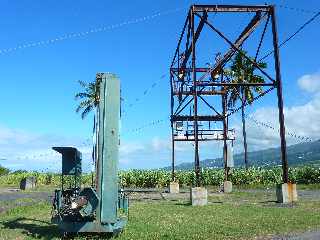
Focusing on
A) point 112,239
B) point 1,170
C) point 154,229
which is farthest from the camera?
point 1,170

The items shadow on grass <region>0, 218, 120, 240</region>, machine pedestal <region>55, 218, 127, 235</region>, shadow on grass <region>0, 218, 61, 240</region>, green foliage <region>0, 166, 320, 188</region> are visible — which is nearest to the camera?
machine pedestal <region>55, 218, 127, 235</region>

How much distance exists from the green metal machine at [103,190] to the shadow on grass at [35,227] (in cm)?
46

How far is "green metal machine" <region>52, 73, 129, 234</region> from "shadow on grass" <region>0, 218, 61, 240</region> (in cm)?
46

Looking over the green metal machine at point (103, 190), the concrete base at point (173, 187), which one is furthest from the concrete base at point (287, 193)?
the concrete base at point (173, 187)

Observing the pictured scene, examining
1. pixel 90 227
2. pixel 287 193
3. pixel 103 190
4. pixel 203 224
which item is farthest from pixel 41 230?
pixel 287 193

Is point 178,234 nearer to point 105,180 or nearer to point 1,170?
point 105,180

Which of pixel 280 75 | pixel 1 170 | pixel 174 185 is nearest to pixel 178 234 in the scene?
pixel 280 75

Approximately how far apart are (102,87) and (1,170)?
198 ft

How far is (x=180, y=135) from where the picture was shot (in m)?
36.1

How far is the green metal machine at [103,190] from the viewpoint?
11781 mm

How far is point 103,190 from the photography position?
1181 centimetres

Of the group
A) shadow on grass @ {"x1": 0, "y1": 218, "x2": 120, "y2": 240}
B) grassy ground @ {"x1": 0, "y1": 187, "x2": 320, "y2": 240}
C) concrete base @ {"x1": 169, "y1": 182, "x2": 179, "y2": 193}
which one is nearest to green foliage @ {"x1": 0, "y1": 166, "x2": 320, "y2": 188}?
concrete base @ {"x1": 169, "y1": 182, "x2": 179, "y2": 193}

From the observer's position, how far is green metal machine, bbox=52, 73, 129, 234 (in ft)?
38.7

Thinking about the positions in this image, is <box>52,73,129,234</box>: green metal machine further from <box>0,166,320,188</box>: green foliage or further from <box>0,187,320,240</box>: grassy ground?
<box>0,166,320,188</box>: green foliage
